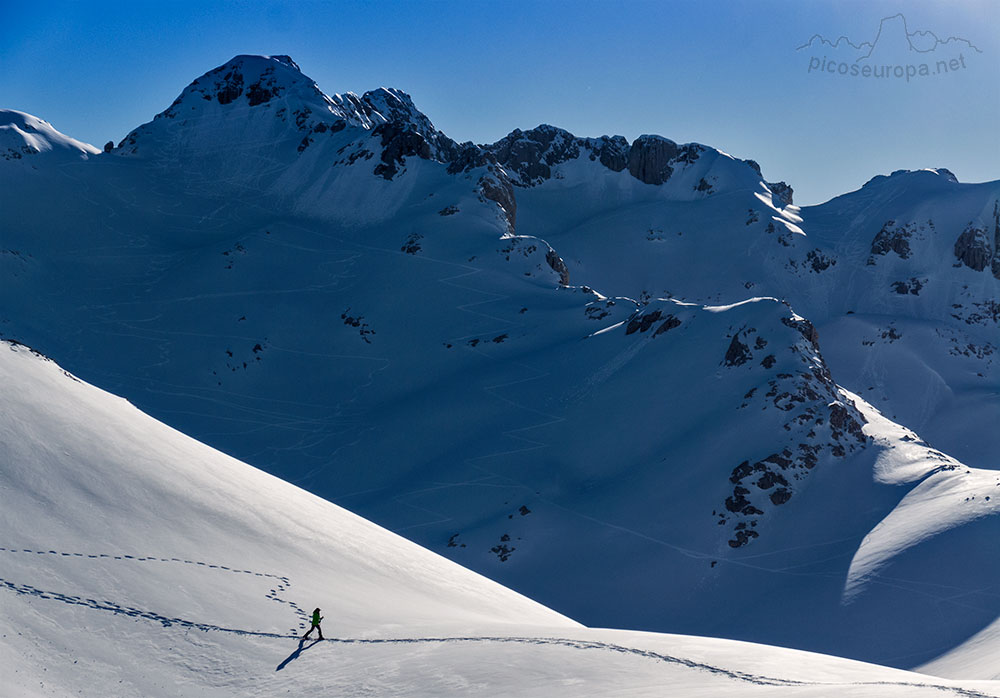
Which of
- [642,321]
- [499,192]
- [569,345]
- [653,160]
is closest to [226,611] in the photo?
[642,321]

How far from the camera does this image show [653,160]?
152m

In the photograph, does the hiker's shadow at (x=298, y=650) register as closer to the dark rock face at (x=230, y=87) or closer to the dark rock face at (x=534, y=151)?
the dark rock face at (x=230, y=87)

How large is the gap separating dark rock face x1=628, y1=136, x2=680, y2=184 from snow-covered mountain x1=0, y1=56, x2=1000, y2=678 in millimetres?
531

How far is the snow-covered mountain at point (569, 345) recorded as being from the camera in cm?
5691

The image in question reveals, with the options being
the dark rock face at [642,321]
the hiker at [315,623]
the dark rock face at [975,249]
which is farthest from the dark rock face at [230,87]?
the hiker at [315,623]

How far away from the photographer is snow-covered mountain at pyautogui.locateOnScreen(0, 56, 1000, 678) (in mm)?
56906

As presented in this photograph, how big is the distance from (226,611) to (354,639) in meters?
3.48

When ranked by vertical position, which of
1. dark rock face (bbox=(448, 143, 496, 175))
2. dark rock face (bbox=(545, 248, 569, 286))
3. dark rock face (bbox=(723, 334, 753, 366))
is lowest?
dark rock face (bbox=(723, 334, 753, 366))

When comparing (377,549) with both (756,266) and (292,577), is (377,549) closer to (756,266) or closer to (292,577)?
(292,577)

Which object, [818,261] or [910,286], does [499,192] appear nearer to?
[818,261]

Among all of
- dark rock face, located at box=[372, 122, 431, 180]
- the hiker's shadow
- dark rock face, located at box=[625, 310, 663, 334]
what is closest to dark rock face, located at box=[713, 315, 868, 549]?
dark rock face, located at box=[625, 310, 663, 334]

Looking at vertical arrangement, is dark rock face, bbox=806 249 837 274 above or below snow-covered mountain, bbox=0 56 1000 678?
above

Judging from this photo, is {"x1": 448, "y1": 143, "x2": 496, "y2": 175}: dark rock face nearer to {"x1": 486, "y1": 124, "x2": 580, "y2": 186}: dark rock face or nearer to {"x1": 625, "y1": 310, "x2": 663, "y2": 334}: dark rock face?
{"x1": 625, "y1": 310, "x2": 663, "y2": 334}: dark rock face

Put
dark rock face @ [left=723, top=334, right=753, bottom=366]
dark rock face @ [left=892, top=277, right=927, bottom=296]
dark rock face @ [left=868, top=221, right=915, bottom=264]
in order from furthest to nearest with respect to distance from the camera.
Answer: dark rock face @ [left=868, top=221, right=915, bottom=264], dark rock face @ [left=892, top=277, right=927, bottom=296], dark rock face @ [left=723, top=334, right=753, bottom=366]
